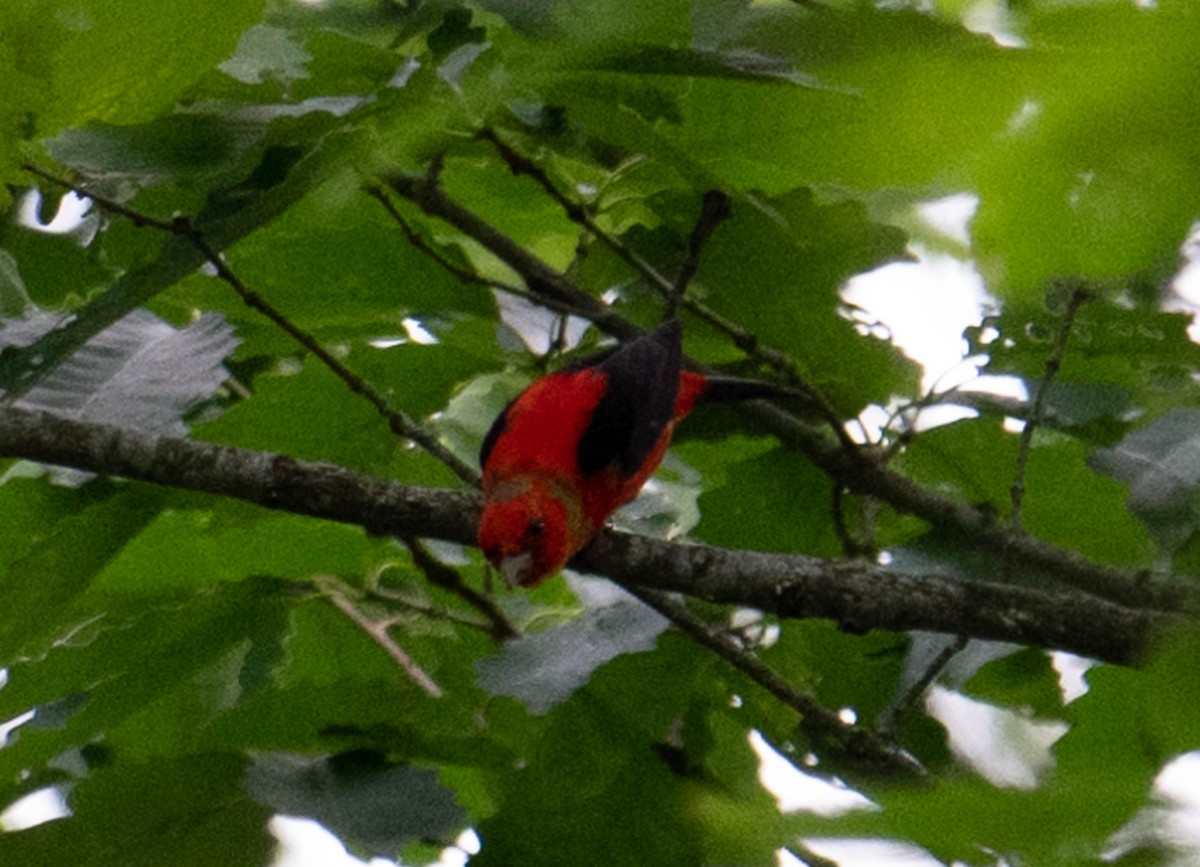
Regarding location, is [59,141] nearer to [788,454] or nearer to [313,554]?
[313,554]

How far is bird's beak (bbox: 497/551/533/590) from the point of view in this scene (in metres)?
3.26

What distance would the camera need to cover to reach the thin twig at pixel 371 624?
265 cm

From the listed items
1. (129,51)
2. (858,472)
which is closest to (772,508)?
(858,472)

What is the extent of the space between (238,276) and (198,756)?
3.13 ft

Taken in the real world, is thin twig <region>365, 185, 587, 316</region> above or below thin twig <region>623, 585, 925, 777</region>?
above

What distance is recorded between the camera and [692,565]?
2406 millimetres

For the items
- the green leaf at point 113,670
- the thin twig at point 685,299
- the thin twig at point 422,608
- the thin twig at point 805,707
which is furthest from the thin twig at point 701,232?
the green leaf at point 113,670

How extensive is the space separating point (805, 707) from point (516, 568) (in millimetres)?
1102

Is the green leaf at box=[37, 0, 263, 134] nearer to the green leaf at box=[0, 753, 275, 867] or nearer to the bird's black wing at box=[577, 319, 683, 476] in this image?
the green leaf at box=[0, 753, 275, 867]

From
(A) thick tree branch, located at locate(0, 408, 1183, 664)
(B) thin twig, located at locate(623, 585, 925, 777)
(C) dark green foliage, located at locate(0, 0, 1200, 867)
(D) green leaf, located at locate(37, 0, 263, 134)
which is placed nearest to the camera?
(C) dark green foliage, located at locate(0, 0, 1200, 867)

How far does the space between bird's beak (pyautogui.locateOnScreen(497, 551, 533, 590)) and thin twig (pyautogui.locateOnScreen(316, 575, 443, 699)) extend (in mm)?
482

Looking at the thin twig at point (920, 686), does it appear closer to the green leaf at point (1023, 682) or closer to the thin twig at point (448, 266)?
the green leaf at point (1023, 682)

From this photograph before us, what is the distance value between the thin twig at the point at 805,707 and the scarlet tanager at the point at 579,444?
83 cm

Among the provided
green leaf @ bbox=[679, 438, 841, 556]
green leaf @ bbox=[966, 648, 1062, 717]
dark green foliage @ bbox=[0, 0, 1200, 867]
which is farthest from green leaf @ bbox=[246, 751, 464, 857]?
green leaf @ bbox=[966, 648, 1062, 717]
